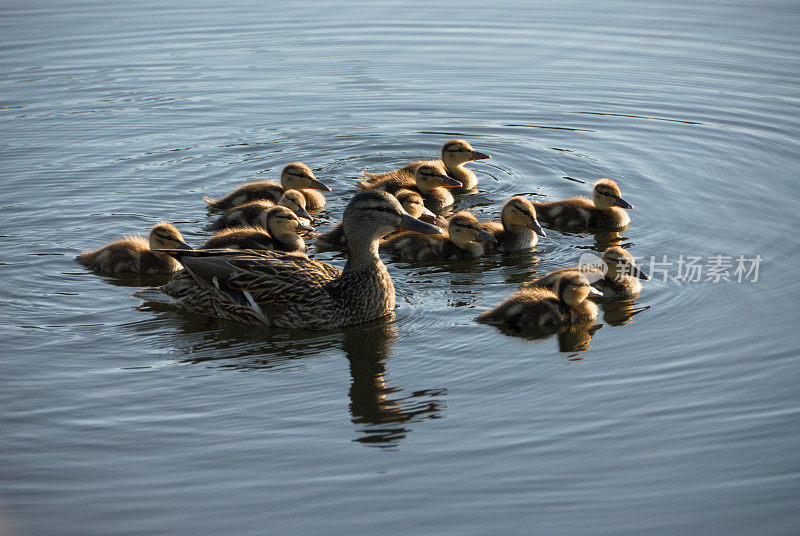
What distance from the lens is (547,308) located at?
5.32m

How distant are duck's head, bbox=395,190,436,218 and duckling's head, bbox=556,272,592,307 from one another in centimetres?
158

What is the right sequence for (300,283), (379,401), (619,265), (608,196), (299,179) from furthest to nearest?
(299,179), (608,196), (619,265), (300,283), (379,401)

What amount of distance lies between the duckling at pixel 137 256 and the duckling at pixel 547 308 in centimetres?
199

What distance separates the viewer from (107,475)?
3.95m

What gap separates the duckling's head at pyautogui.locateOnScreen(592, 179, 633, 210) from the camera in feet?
22.5

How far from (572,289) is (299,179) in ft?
8.65

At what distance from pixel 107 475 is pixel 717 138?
6.33 m

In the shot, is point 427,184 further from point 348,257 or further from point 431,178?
point 348,257

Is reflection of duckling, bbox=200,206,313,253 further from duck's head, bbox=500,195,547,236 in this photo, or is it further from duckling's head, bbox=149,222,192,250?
duck's head, bbox=500,195,547,236

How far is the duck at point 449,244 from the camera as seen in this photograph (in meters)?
6.31

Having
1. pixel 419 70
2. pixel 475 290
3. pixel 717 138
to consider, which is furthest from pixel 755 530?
pixel 419 70

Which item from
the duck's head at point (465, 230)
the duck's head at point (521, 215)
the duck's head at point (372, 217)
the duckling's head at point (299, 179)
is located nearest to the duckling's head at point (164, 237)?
the duck's head at point (372, 217)

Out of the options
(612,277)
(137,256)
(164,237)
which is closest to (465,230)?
(612,277)

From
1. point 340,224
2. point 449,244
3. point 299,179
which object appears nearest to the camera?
point 449,244
